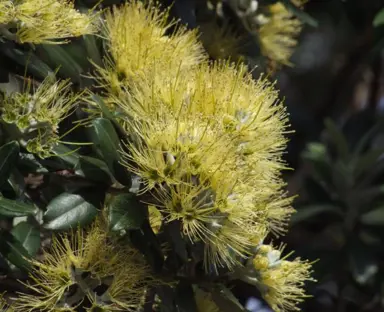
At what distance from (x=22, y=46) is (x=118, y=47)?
0.72ft

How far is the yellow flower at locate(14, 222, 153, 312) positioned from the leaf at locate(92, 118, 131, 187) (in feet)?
0.39

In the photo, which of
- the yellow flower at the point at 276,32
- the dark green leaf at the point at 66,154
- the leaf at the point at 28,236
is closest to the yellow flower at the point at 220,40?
the yellow flower at the point at 276,32

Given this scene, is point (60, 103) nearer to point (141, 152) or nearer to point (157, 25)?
point (141, 152)

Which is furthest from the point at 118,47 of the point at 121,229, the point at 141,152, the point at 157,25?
the point at 121,229

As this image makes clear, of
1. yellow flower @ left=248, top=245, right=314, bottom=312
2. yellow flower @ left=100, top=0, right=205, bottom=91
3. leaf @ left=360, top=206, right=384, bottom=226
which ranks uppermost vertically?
yellow flower @ left=100, top=0, right=205, bottom=91

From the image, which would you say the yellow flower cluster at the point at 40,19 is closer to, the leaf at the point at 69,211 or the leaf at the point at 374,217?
the leaf at the point at 69,211

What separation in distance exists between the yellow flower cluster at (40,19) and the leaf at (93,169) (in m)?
0.27

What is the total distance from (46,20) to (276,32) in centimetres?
87

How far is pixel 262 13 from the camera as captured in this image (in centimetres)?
250

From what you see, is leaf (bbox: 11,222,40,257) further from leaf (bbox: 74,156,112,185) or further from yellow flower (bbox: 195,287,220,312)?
yellow flower (bbox: 195,287,220,312)

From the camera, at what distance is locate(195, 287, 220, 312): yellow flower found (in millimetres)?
2088

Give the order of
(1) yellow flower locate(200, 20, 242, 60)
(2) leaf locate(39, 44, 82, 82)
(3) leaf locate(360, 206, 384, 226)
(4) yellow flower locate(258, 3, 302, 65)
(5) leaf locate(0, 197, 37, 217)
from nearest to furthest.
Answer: (5) leaf locate(0, 197, 37, 217), (2) leaf locate(39, 44, 82, 82), (1) yellow flower locate(200, 20, 242, 60), (4) yellow flower locate(258, 3, 302, 65), (3) leaf locate(360, 206, 384, 226)

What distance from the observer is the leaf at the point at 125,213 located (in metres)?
1.84

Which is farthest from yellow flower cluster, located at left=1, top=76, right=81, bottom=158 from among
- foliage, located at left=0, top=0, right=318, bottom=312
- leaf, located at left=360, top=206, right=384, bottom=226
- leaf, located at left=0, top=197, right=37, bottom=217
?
leaf, located at left=360, top=206, right=384, bottom=226
